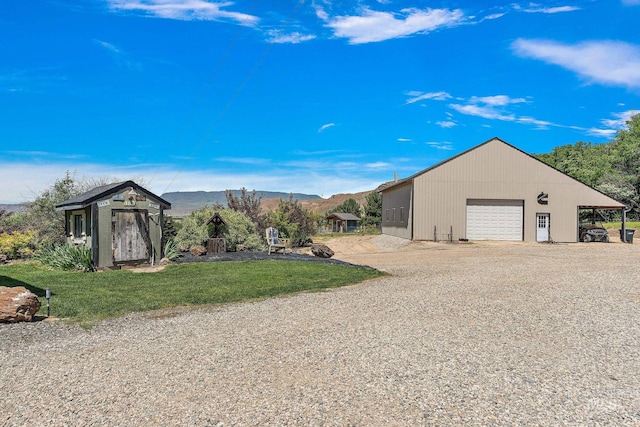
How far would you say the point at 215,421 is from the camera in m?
3.68

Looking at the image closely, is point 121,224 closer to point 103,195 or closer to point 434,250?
point 103,195

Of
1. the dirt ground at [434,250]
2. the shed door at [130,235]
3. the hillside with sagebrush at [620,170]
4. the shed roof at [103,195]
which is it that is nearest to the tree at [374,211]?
the dirt ground at [434,250]

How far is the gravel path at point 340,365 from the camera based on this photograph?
12.6 feet

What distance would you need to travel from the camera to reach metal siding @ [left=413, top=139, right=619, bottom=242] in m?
25.5

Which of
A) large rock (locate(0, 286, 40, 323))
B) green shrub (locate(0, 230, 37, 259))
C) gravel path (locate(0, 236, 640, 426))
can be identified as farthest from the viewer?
green shrub (locate(0, 230, 37, 259))

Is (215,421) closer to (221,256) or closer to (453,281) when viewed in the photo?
(453,281)

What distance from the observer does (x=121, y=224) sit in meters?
14.3

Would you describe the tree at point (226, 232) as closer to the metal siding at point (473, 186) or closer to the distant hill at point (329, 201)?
the metal siding at point (473, 186)

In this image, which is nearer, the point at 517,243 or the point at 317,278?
the point at 317,278

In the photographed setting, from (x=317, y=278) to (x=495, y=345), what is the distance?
21.5ft

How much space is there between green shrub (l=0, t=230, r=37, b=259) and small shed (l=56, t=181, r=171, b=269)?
4.62 meters

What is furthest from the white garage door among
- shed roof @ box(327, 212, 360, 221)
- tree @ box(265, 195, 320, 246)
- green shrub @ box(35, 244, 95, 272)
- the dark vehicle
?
shed roof @ box(327, 212, 360, 221)

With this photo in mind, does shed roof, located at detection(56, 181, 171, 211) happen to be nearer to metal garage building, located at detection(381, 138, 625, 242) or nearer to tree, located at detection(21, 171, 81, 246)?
tree, located at detection(21, 171, 81, 246)

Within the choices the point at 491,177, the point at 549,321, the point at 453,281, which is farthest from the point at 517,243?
the point at 549,321
